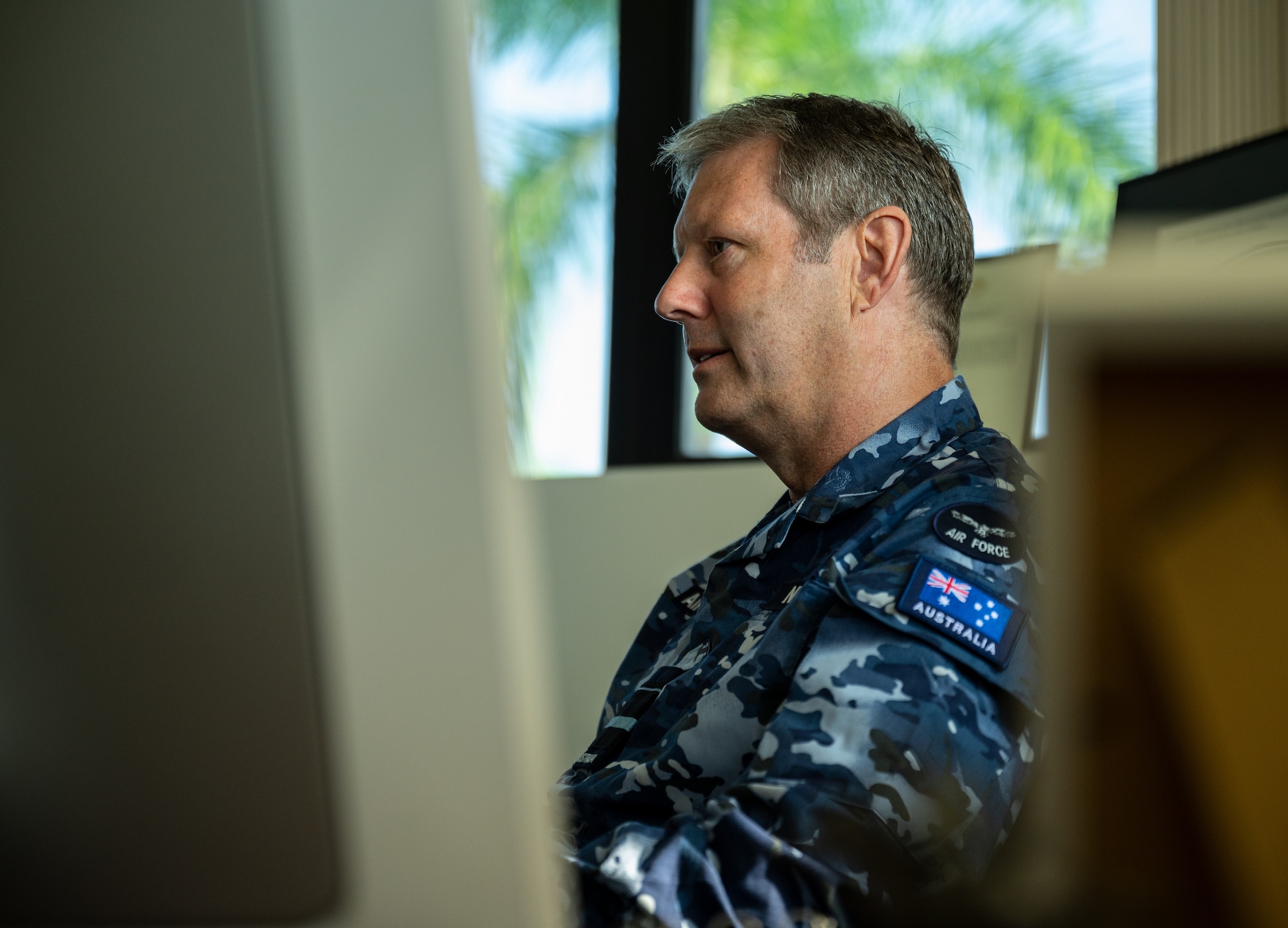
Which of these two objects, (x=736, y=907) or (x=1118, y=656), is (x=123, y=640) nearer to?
(x=1118, y=656)

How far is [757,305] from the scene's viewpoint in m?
1.32

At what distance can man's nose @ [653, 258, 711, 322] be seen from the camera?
54.3 inches

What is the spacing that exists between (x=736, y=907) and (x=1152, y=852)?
528 mm

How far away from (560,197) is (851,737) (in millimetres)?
2515

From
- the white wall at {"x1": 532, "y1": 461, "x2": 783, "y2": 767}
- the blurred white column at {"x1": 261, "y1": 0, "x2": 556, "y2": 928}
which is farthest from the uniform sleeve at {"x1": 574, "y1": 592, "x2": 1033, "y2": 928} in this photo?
the white wall at {"x1": 532, "y1": 461, "x2": 783, "y2": 767}

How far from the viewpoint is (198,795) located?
294 mm

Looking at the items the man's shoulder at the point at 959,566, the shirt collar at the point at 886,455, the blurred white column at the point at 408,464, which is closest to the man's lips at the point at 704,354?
the shirt collar at the point at 886,455

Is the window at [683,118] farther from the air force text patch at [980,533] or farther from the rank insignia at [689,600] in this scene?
the air force text patch at [980,533]

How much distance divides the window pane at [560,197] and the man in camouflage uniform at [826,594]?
4.35ft

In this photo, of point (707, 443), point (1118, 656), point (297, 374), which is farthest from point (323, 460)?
point (707, 443)

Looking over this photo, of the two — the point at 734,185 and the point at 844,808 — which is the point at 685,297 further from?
the point at 844,808

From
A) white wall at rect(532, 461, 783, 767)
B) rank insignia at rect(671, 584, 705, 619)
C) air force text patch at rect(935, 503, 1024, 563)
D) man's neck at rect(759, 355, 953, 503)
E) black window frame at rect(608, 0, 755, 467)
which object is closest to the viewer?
air force text patch at rect(935, 503, 1024, 563)

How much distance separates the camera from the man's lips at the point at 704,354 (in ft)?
4.54

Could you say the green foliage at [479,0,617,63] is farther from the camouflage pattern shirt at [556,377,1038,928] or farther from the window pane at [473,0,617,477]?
the camouflage pattern shirt at [556,377,1038,928]
